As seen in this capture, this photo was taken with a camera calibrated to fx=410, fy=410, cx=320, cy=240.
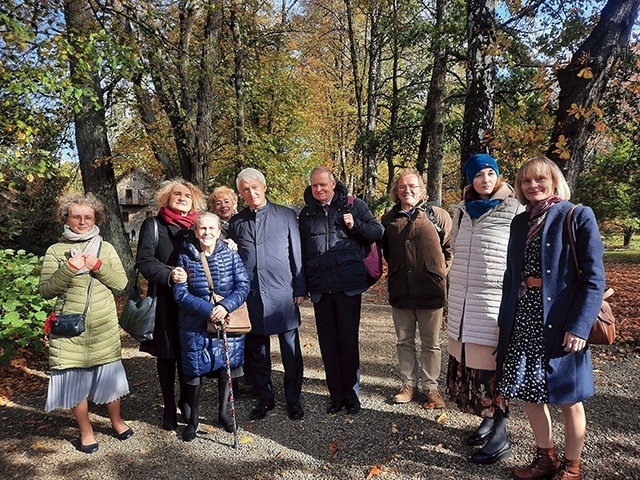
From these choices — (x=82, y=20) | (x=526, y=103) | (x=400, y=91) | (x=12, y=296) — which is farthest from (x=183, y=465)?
(x=400, y=91)

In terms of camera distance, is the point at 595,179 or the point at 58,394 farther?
the point at 595,179

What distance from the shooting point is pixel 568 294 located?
2.40m

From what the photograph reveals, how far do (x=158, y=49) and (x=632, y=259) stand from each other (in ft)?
53.7

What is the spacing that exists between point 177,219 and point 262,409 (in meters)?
1.90

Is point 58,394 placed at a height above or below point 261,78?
below

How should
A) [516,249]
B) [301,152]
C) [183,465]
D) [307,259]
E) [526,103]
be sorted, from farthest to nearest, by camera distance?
1. [301,152]
2. [526,103]
3. [307,259]
4. [183,465]
5. [516,249]

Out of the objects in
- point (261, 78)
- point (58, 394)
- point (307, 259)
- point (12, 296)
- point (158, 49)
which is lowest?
point (58, 394)

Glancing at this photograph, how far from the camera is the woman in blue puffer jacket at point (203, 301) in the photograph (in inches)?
128

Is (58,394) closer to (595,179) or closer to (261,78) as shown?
(261,78)

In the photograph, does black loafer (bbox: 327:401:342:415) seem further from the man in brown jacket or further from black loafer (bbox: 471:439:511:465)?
black loafer (bbox: 471:439:511:465)

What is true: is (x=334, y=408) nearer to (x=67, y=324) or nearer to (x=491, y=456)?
(x=491, y=456)

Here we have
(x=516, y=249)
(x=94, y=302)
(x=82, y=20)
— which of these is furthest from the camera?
(x=82, y=20)

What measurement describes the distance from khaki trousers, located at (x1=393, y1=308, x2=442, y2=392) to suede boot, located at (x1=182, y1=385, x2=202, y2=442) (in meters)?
1.88

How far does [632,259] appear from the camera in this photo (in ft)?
48.1
